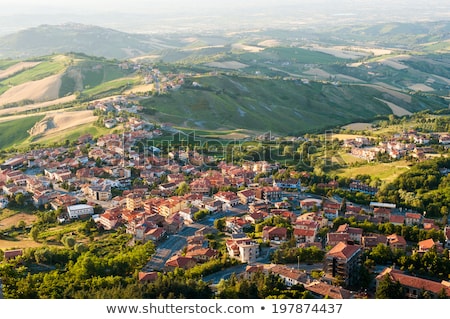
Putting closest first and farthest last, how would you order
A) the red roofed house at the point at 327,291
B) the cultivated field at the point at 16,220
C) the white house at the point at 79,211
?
the red roofed house at the point at 327,291, the cultivated field at the point at 16,220, the white house at the point at 79,211

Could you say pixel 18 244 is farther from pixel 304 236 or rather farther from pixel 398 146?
pixel 398 146

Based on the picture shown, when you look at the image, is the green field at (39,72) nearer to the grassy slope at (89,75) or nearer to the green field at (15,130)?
the grassy slope at (89,75)

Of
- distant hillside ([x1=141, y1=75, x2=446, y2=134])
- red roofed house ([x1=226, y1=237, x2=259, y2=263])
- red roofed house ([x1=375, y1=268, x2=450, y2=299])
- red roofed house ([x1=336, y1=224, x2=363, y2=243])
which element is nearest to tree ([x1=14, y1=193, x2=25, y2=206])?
red roofed house ([x1=226, y1=237, x2=259, y2=263])

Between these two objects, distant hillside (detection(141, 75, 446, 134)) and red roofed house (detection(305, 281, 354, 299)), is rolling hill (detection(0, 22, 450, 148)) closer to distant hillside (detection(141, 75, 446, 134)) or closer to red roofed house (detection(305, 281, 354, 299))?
distant hillside (detection(141, 75, 446, 134))

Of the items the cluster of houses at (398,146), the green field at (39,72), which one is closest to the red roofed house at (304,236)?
the cluster of houses at (398,146)

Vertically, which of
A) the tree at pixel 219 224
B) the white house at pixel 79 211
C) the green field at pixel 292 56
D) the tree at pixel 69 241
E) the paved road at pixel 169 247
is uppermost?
the green field at pixel 292 56

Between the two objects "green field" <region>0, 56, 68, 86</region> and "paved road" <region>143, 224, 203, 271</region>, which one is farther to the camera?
"green field" <region>0, 56, 68, 86</region>
